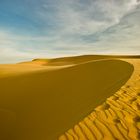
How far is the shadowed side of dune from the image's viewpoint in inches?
201

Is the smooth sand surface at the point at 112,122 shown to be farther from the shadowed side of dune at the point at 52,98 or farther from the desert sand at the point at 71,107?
the shadowed side of dune at the point at 52,98

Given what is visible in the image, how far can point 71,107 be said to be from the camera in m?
5.93

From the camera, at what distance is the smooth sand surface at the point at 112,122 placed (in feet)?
15.9

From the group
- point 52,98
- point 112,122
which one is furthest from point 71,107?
point 112,122

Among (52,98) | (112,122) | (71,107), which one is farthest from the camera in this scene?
(52,98)

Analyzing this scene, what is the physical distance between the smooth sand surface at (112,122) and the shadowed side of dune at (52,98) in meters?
0.19

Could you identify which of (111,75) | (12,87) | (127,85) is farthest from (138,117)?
(12,87)

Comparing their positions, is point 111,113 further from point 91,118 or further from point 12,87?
point 12,87

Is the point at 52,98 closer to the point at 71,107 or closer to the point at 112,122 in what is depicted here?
the point at 71,107

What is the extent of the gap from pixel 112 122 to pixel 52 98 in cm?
193

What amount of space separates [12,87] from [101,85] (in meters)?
3.13

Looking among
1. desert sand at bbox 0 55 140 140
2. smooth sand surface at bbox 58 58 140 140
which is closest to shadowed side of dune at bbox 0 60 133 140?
desert sand at bbox 0 55 140 140

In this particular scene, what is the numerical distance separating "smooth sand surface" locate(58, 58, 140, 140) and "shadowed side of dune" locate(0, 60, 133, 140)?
7.5 inches

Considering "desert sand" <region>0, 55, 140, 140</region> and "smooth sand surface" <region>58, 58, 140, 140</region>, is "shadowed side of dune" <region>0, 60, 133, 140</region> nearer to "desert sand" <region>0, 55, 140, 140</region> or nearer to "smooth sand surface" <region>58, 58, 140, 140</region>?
"desert sand" <region>0, 55, 140, 140</region>
